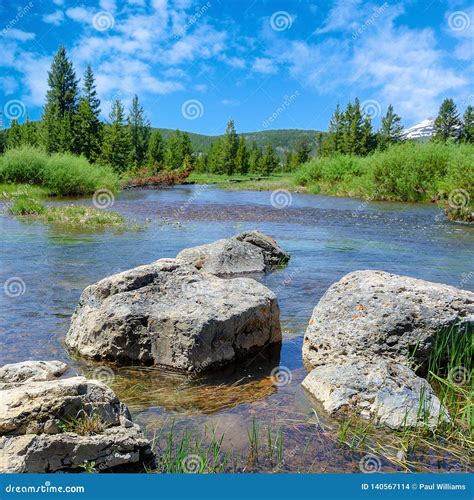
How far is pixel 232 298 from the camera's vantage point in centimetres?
708

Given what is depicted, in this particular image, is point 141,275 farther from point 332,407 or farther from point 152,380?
point 332,407

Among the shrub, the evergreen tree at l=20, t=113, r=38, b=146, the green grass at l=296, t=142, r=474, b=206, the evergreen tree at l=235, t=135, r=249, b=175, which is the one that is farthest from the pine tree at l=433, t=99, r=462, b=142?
the shrub

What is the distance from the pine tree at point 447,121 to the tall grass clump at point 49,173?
8467 cm

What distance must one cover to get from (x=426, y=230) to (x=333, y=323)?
16804 mm

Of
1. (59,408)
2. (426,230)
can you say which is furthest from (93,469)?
(426,230)

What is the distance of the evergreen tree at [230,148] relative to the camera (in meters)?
122

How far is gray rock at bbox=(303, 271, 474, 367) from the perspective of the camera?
20.4 ft

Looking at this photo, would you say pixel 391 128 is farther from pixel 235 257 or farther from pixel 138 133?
pixel 235 257

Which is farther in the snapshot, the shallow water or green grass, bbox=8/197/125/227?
green grass, bbox=8/197/125/227

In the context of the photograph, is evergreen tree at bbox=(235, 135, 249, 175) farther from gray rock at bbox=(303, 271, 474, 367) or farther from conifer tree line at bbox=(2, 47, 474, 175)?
gray rock at bbox=(303, 271, 474, 367)

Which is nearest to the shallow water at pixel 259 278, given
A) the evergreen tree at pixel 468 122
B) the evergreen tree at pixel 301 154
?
the evergreen tree at pixel 468 122

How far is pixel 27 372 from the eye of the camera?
5539 millimetres

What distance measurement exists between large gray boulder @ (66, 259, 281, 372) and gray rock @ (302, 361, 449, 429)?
1.30 m

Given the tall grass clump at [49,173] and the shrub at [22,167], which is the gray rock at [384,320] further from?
the shrub at [22,167]
